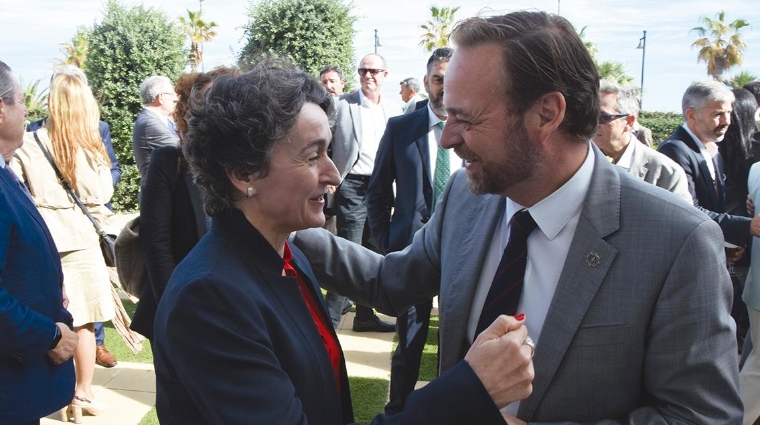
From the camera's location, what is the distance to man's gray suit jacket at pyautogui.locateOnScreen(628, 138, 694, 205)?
4055mm

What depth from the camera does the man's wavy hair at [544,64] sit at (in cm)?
165

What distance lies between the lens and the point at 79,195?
4.70 m

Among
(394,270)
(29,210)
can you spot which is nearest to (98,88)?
(29,210)

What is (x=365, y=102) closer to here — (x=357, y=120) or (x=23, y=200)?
(x=357, y=120)

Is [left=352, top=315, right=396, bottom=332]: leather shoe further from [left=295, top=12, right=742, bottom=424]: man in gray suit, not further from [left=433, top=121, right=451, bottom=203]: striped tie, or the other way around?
[left=295, top=12, right=742, bottom=424]: man in gray suit

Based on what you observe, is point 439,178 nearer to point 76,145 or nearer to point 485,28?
point 76,145

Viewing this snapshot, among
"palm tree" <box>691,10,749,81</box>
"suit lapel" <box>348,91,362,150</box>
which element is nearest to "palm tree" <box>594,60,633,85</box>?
"palm tree" <box>691,10,749,81</box>

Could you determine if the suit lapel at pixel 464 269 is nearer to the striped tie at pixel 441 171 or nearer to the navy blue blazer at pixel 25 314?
the navy blue blazer at pixel 25 314

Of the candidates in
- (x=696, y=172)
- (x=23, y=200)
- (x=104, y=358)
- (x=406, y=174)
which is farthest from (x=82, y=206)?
(x=696, y=172)

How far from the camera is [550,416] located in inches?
62.4

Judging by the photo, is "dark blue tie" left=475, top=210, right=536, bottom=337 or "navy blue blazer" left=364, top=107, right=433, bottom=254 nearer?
"dark blue tie" left=475, top=210, right=536, bottom=337

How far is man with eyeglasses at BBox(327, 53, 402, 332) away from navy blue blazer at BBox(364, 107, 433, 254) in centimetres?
130

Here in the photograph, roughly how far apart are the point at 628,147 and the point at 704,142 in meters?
1.15

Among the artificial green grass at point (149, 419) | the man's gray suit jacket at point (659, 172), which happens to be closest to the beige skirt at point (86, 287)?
the artificial green grass at point (149, 419)
